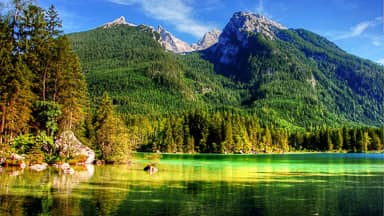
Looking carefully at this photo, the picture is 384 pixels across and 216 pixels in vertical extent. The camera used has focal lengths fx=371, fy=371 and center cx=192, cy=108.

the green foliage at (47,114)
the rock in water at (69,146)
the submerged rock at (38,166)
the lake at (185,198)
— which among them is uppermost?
the green foliage at (47,114)

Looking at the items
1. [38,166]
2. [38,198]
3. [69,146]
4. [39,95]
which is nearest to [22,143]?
[38,166]

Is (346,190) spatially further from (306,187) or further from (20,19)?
(20,19)

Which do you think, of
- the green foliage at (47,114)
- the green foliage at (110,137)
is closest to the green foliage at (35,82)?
the green foliage at (47,114)

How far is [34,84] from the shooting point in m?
73.8

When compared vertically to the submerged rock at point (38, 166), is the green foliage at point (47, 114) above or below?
above

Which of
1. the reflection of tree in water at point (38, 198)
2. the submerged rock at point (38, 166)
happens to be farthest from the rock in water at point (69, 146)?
the reflection of tree in water at point (38, 198)

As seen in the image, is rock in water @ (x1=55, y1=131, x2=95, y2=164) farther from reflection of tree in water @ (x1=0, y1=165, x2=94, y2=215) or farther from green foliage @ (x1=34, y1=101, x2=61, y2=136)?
reflection of tree in water @ (x1=0, y1=165, x2=94, y2=215)

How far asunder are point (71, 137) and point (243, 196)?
48876 mm

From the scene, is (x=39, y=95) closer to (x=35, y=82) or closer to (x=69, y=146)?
(x=35, y=82)

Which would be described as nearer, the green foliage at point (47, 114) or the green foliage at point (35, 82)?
the green foliage at point (35, 82)

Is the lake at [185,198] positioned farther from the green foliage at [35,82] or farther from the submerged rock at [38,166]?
the green foliage at [35,82]

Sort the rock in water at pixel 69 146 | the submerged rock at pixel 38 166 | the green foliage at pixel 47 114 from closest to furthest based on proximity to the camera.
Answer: the submerged rock at pixel 38 166 < the green foliage at pixel 47 114 < the rock in water at pixel 69 146

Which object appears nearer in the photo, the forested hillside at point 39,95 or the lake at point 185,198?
the lake at point 185,198

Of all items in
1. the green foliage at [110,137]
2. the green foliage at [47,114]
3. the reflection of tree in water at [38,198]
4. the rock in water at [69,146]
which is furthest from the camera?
the green foliage at [110,137]
